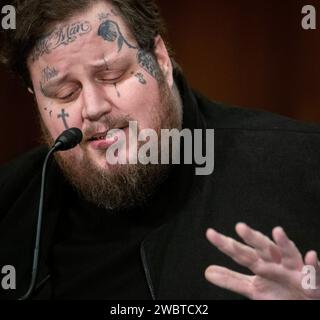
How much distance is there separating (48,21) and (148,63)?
0.82 ft

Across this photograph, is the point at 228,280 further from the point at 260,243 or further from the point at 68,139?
the point at 68,139

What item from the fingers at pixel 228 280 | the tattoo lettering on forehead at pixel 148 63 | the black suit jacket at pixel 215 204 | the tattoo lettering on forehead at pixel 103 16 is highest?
the tattoo lettering on forehead at pixel 103 16

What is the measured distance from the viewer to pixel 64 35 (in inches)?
50.8

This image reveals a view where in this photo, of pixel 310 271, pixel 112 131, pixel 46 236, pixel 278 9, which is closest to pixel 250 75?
pixel 278 9

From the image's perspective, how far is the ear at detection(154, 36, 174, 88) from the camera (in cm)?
141

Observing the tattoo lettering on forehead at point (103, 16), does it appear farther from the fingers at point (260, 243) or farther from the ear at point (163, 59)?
the fingers at point (260, 243)

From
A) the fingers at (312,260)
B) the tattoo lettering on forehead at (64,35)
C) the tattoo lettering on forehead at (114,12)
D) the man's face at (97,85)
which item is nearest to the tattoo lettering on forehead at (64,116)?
the man's face at (97,85)

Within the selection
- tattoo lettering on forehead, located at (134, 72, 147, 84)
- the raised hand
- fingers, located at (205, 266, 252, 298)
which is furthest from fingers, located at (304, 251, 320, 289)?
tattoo lettering on forehead, located at (134, 72, 147, 84)

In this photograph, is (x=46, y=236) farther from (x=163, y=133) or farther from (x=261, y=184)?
(x=261, y=184)

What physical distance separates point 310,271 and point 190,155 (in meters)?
0.52

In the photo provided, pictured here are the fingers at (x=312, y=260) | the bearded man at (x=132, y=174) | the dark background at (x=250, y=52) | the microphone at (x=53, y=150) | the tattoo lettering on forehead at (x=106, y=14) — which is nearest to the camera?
the fingers at (x=312, y=260)

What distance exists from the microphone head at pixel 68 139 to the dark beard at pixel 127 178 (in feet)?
0.45

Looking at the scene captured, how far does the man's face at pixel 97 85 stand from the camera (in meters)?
1.26

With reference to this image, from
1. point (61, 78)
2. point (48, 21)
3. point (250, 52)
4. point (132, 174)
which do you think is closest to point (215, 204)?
point (132, 174)
